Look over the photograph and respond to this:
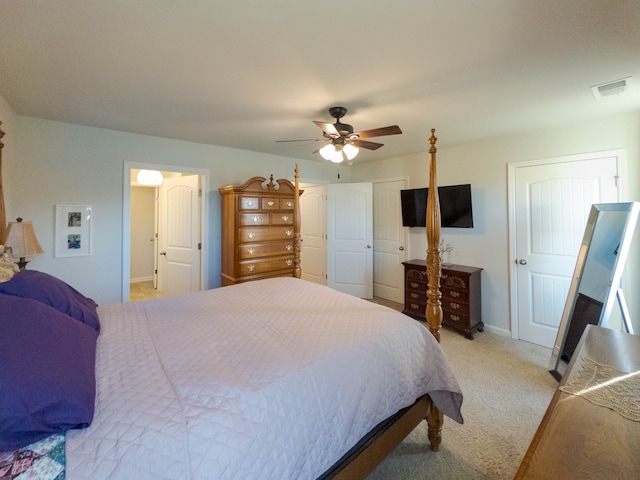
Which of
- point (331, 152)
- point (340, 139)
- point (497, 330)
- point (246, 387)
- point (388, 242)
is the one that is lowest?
point (497, 330)

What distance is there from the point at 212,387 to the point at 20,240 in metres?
2.30

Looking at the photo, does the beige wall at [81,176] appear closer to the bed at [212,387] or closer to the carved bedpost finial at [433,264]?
the bed at [212,387]

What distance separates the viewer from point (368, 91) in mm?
2182

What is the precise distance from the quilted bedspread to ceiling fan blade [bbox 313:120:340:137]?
1.44 m

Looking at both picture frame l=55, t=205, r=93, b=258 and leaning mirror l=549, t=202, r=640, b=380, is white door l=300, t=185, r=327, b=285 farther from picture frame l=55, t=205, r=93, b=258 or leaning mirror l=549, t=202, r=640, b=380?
leaning mirror l=549, t=202, r=640, b=380

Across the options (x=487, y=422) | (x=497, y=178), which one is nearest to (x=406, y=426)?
(x=487, y=422)

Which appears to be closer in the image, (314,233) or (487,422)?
(487,422)

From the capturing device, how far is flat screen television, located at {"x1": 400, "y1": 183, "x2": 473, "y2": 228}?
3.57 meters

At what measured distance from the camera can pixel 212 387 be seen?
0.95 m

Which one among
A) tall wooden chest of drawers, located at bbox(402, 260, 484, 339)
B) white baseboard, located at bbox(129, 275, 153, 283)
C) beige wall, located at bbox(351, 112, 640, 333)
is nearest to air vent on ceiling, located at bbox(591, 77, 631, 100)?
beige wall, located at bbox(351, 112, 640, 333)

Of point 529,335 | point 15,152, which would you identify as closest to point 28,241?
point 15,152

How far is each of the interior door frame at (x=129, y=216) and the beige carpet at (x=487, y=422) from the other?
A: 9.84ft

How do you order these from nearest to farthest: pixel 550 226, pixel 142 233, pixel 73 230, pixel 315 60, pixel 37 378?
pixel 37 378, pixel 315 60, pixel 73 230, pixel 550 226, pixel 142 233

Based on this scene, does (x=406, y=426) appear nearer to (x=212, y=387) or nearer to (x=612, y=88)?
(x=212, y=387)
